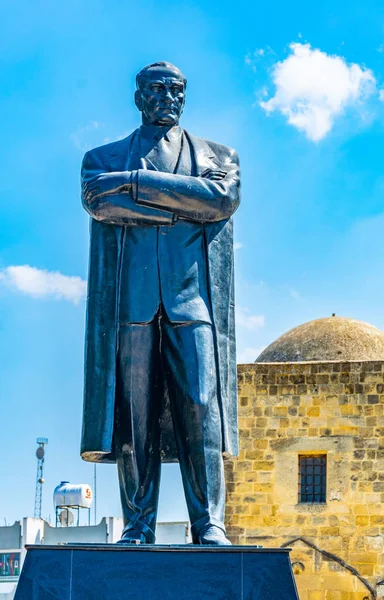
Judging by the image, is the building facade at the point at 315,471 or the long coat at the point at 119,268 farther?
the building facade at the point at 315,471

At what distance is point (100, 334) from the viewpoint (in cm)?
630

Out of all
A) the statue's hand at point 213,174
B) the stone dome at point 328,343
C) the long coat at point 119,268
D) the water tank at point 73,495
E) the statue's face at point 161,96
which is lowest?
the water tank at point 73,495

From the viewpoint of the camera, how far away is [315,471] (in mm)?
24234

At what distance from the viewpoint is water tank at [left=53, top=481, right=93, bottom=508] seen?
109 ft

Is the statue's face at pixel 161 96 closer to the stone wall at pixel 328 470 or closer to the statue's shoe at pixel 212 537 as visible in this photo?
the statue's shoe at pixel 212 537

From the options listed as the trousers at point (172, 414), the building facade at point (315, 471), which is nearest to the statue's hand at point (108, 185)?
the trousers at point (172, 414)

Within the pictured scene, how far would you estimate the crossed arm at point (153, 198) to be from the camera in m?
6.27

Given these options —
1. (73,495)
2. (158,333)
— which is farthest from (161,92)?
(73,495)

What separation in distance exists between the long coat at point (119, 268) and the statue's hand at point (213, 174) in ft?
0.08

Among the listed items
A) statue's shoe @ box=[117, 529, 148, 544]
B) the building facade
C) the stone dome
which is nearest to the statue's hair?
statue's shoe @ box=[117, 529, 148, 544]

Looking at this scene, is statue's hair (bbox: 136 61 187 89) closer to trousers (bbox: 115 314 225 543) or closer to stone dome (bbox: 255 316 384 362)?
trousers (bbox: 115 314 225 543)

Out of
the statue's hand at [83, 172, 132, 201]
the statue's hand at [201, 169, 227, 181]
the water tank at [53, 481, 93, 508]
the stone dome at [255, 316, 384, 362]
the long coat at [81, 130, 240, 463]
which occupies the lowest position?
the water tank at [53, 481, 93, 508]

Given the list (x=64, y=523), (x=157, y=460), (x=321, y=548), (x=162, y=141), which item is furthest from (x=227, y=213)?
(x=64, y=523)

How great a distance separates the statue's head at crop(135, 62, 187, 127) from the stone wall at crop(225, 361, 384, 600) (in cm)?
1762
